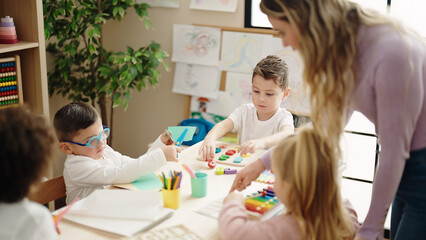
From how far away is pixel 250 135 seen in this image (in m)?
2.48

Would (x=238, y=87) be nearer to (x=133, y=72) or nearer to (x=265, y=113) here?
(x=133, y=72)

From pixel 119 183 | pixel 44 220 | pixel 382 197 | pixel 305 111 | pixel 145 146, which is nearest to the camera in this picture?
pixel 44 220

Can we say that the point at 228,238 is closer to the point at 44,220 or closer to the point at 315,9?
the point at 44,220

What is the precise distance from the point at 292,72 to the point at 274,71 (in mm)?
904

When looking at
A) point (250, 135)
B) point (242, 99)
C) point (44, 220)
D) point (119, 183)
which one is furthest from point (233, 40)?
point (44, 220)

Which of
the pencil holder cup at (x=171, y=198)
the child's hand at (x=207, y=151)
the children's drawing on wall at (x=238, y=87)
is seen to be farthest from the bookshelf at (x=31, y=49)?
the pencil holder cup at (x=171, y=198)

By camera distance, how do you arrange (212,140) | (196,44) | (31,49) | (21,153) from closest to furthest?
(21,153), (212,140), (31,49), (196,44)

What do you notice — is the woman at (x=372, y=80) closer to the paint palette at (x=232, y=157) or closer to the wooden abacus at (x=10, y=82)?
the paint palette at (x=232, y=157)

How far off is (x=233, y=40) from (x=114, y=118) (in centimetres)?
130

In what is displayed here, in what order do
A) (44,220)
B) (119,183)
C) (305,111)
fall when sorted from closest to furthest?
1. (44,220)
2. (119,183)
3. (305,111)

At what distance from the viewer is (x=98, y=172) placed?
178cm

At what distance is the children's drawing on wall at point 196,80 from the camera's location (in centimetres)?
345

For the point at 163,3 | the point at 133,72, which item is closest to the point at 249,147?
the point at 133,72

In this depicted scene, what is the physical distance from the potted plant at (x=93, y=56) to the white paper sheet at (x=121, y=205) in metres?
1.70
